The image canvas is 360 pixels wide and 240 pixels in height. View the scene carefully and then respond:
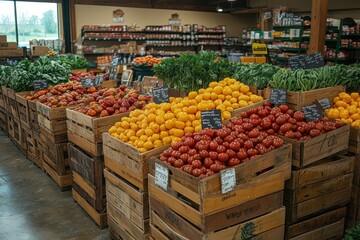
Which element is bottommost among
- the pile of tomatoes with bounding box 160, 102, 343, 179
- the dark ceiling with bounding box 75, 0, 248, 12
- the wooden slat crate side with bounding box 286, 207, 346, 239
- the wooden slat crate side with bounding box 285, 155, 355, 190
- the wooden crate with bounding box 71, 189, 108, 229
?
the wooden crate with bounding box 71, 189, 108, 229

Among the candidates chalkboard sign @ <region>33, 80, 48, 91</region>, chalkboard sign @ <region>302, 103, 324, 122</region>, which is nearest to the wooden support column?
chalkboard sign @ <region>302, 103, 324, 122</region>

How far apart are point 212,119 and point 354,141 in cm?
134

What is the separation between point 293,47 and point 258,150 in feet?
31.2

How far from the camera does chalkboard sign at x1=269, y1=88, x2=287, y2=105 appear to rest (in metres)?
3.37

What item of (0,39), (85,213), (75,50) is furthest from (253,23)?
(85,213)

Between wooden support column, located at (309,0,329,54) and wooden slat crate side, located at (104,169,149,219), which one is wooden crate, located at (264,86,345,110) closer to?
wooden slat crate side, located at (104,169,149,219)

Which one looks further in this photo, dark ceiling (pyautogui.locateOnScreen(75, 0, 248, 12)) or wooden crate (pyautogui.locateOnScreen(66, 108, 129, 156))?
dark ceiling (pyautogui.locateOnScreen(75, 0, 248, 12))

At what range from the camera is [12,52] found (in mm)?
9445

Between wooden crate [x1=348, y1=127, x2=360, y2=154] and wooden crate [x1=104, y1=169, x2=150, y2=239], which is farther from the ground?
wooden crate [x1=348, y1=127, x2=360, y2=154]

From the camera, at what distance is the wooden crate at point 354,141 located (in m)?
3.25

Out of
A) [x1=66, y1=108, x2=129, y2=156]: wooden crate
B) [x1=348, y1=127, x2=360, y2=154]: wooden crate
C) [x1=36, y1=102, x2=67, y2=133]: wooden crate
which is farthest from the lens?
[x1=36, y1=102, x2=67, y2=133]: wooden crate

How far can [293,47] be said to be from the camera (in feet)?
37.3

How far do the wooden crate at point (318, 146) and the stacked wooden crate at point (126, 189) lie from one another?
1.02 m

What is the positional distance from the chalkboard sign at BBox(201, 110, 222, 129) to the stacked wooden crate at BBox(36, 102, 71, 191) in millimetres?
2307
